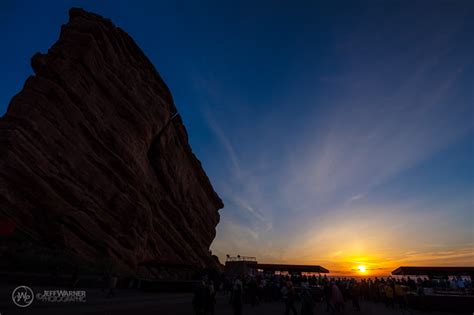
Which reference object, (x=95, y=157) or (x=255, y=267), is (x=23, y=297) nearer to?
(x=95, y=157)

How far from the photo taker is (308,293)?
9602mm

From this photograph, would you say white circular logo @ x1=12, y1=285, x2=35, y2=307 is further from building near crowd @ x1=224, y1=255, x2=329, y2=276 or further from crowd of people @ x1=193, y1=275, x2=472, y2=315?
building near crowd @ x1=224, y1=255, x2=329, y2=276

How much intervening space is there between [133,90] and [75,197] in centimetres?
1749

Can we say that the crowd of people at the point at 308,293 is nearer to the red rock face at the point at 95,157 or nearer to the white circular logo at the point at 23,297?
the white circular logo at the point at 23,297

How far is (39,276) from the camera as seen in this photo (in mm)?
14828

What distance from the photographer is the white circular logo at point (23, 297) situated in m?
10.4

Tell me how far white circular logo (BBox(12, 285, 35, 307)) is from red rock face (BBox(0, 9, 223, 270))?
8538 millimetres

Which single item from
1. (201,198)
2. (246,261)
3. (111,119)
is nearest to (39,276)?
(111,119)

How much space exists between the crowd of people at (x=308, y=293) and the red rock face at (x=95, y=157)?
11.2 m

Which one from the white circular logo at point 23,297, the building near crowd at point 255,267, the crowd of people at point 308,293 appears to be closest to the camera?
the crowd of people at point 308,293

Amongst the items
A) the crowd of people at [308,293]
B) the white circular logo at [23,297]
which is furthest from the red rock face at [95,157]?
the crowd of people at [308,293]

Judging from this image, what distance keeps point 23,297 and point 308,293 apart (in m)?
12.1

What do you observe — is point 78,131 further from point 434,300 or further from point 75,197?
point 434,300

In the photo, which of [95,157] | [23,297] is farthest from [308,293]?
[95,157]
